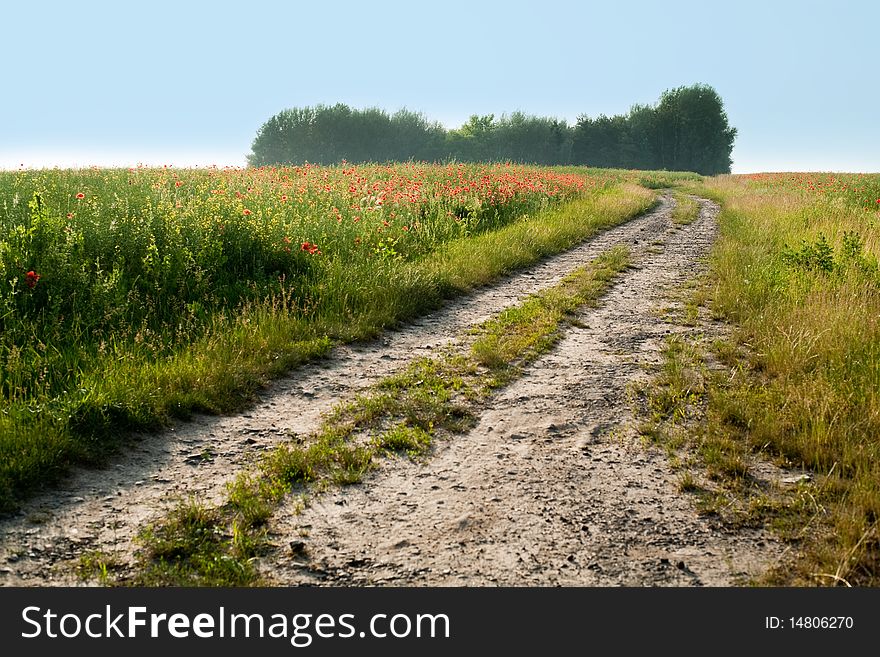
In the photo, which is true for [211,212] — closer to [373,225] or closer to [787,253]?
[373,225]

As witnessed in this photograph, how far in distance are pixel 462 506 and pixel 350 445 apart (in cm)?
111

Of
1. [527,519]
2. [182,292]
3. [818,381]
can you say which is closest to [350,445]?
[527,519]

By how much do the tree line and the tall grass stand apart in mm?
63812

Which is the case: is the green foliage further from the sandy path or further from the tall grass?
the sandy path

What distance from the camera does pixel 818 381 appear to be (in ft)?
17.0

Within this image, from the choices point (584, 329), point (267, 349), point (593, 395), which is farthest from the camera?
point (584, 329)

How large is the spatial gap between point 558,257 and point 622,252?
1.13m

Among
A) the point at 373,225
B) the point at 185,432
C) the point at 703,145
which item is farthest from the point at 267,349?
the point at 703,145

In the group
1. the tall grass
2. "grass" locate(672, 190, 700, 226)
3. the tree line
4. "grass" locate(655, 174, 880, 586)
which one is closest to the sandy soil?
"grass" locate(655, 174, 880, 586)

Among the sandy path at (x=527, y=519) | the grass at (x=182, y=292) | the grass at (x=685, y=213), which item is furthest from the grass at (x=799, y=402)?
the grass at (x=685, y=213)

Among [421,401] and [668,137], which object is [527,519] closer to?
[421,401]

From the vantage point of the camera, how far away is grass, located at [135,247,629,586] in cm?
339

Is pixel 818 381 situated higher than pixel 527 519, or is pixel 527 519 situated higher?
pixel 818 381

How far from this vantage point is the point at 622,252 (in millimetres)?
12180
